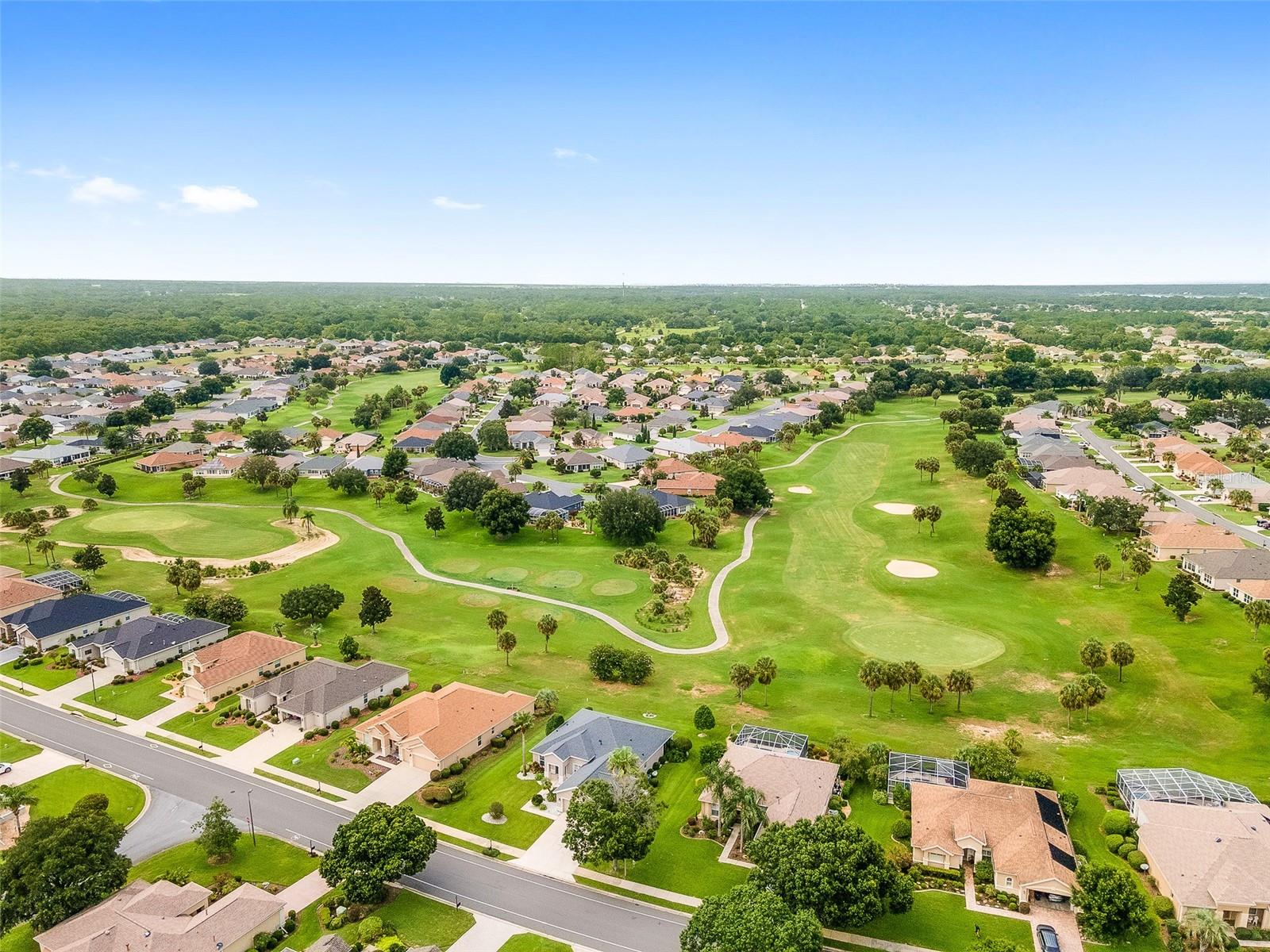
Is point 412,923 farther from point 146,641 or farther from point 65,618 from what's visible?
point 65,618

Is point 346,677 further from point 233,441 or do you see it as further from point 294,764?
point 233,441

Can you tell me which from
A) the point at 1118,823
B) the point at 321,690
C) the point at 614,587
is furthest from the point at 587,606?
the point at 1118,823

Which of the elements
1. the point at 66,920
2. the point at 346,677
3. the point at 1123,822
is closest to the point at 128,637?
the point at 346,677

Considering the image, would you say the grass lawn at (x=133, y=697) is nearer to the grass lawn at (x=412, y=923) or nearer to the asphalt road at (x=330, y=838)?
the asphalt road at (x=330, y=838)

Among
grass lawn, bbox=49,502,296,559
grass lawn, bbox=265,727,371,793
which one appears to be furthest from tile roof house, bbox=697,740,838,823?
grass lawn, bbox=49,502,296,559

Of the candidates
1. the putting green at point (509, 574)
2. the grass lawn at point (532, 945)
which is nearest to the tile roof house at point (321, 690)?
the putting green at point (509, 574)

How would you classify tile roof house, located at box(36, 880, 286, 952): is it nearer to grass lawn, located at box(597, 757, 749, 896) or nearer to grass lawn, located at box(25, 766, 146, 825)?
grass lawn, located at box(25, 766, 146, 825)
